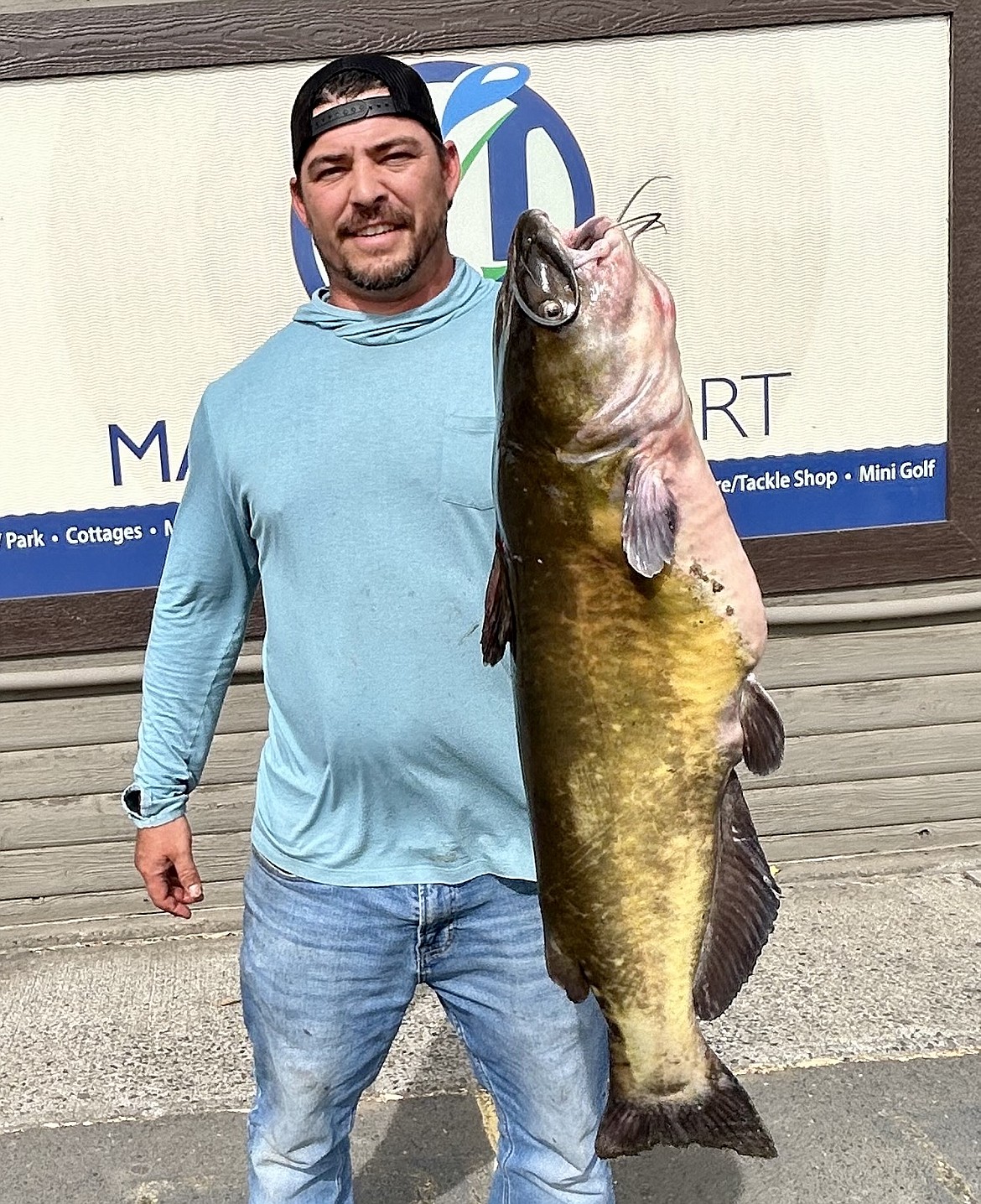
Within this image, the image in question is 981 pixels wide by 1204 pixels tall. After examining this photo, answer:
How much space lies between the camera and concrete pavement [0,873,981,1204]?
3174 millimetres

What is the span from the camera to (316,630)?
7.45ft

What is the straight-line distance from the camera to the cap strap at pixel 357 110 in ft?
7.24

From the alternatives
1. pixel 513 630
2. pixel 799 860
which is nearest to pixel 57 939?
pixel 799 860

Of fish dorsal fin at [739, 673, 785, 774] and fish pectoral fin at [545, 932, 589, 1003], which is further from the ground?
fish dorsal fin at [739, 673, 785, 774]

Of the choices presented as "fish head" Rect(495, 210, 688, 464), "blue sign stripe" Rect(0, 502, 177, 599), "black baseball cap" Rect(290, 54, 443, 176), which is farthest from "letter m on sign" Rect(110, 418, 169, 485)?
"fish head" Rect(495, 210, 688, 464)

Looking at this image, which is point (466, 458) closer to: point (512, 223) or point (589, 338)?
point (589, 338)

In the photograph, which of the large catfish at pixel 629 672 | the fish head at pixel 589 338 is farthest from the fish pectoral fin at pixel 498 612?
the fish head at pixel 589 338

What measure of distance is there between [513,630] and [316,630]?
516mm

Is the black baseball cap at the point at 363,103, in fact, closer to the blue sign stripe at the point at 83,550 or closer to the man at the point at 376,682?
the man at the point at 376,682

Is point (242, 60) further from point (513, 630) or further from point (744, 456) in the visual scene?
point (513, 630)

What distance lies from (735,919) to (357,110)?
146cm

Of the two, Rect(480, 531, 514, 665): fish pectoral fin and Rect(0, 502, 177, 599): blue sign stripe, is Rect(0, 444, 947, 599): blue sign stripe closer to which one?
Rect(0, 502, 177, 599): blue sign stripe

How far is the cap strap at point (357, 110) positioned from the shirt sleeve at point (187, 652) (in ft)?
1.97

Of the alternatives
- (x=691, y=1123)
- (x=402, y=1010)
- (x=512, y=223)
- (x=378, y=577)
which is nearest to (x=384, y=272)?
(x=378, y=577)
